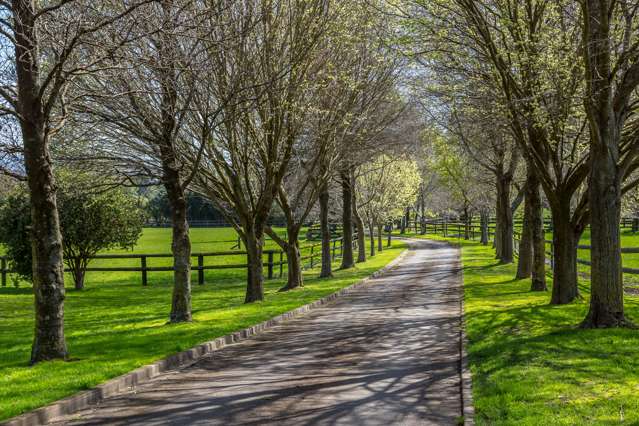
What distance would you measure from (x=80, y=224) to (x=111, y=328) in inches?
473

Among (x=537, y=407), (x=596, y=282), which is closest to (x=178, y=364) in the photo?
(x=537, y=407)

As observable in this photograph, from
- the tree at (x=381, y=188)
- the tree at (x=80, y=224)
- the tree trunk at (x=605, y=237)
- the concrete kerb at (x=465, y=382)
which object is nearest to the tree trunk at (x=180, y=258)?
the concrete kerb at (x=465, y=382)

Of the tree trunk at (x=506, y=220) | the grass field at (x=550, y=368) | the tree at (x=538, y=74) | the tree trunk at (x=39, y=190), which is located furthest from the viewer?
the tree trunk at (x=506, y=220)

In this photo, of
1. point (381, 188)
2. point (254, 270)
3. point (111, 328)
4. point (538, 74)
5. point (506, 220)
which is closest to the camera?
point (111, 328)

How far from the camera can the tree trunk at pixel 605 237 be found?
11.4 m

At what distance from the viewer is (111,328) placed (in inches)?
547

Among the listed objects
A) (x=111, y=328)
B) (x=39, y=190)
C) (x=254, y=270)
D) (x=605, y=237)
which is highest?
(x=39, y=190)

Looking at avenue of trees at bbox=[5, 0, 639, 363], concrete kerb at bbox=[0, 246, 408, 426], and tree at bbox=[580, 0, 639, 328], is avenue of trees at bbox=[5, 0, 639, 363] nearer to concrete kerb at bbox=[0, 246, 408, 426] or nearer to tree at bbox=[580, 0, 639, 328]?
tree at bbox=[580, 0, 639, 328]

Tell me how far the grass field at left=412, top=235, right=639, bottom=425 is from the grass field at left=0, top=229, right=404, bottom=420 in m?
4.50

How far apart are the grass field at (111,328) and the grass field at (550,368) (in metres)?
4.50

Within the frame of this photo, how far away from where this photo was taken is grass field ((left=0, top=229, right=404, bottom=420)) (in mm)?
8086

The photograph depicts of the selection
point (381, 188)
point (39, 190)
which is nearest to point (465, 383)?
point (39, 190)

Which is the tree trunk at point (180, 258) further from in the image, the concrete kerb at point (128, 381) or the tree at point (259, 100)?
the tree at point (259, 100)

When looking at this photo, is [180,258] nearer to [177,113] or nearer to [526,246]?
[177,113]
